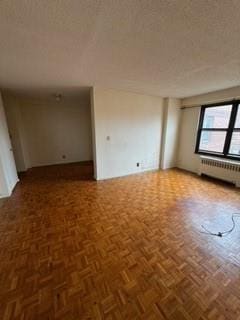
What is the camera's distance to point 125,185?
3.62m

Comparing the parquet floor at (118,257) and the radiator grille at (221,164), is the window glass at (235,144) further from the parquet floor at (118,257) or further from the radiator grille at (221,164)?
the parquet floor at (118,257)

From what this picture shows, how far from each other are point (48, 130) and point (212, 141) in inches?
220

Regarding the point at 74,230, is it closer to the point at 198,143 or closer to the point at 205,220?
the point at 205,220

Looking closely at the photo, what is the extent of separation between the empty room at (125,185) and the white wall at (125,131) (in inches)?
1.3

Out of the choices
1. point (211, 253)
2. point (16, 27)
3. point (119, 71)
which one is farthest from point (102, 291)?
point (119, 71)

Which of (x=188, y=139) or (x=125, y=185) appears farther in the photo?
(x=188, y=139)

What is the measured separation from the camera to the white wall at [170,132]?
4609mm

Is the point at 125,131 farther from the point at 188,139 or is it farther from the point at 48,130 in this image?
the point at 48,130

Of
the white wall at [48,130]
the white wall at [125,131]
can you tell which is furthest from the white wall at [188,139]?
the white wall at [48,130]

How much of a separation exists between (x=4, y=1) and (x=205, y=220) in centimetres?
339

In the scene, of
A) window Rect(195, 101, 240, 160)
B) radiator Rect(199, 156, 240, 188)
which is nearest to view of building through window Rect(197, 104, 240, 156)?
window Rect(195, 101, 240, 160)

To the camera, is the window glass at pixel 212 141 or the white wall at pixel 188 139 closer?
the window glass at pixel 212 141

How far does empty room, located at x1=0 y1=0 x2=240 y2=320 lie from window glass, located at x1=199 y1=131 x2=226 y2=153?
0.12ft

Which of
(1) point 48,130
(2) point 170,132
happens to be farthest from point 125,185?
(1) point 48,130
